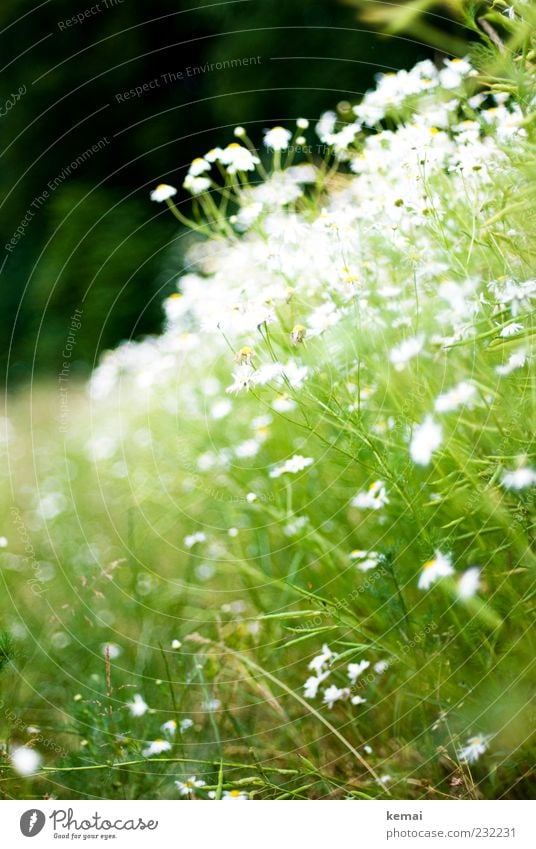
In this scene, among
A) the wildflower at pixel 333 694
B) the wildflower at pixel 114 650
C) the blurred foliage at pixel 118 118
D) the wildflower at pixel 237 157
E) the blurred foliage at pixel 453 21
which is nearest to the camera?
the blurred foliage at pixel 453 21

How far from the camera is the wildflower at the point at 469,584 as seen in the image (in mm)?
859

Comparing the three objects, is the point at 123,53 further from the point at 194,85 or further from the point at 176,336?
the point at 176,336

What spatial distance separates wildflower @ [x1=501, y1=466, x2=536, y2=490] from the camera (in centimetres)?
84

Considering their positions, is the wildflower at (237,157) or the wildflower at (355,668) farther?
the wildflower at (237,157)

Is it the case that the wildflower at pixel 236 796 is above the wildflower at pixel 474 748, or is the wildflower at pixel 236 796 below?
below

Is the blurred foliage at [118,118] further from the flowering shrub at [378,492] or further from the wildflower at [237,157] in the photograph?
the wildflower at [237,157]

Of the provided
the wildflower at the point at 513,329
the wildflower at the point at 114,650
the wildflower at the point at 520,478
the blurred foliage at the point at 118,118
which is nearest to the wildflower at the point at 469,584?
the wildflower at the point at 520,478

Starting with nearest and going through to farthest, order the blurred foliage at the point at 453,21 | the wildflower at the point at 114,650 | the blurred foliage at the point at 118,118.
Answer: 1. the blurred foliage at the point at 453,21
2. the wildflower at the point at 114,650
3. the blurred foliage at the point at 118,118

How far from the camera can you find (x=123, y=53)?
2.36 m

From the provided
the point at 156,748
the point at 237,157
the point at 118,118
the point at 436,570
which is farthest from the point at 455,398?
the point at 118,118

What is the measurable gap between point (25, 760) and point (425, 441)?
26.0 inches

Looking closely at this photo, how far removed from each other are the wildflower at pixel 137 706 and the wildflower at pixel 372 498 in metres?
0.38

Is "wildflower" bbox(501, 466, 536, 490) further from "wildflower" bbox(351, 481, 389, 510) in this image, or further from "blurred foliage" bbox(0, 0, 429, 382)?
"blurred foliage" bbox(0, 0, 429, 382)
